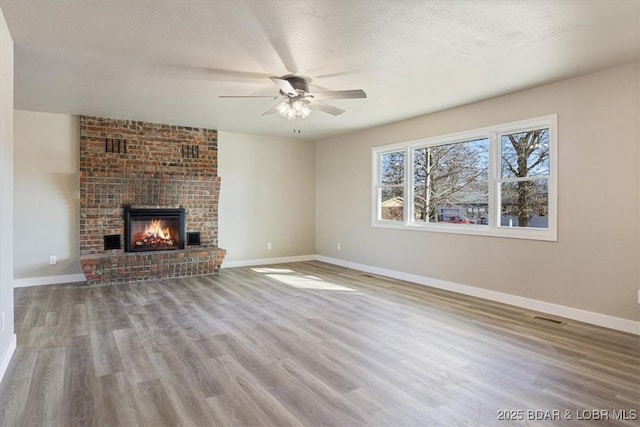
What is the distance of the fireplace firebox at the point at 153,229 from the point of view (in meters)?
6.14

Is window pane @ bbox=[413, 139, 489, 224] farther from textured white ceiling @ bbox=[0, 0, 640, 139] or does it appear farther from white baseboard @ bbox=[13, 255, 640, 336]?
white baseboard @ bbox=[13, 255, 640, 336]

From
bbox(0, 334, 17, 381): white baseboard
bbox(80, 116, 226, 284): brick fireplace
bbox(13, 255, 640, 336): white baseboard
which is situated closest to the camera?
bbox(0, 334, 17, 381): white baseboard

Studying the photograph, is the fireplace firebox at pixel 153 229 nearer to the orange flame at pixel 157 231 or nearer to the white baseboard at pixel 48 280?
the orange flame at pixel 157 231

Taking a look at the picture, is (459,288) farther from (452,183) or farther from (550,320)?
(452,183)

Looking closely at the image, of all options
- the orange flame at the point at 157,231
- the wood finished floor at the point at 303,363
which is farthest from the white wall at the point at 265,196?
the wood finished floor at the point at 303,363

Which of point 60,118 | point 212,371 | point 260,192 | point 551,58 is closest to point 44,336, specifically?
point 212,371

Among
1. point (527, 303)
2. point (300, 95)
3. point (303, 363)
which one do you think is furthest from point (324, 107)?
point (527, 303)

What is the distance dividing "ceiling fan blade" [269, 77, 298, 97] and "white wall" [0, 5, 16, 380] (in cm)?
201

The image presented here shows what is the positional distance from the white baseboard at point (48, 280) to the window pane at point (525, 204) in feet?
20.8

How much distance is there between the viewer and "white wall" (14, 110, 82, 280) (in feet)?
18.2

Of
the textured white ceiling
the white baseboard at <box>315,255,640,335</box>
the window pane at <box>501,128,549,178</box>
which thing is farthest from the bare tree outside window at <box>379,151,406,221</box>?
the window pane at <box>501,128,549,178</box>

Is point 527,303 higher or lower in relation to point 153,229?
lower

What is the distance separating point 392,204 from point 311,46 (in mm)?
3760

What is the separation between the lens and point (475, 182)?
5.18 meters
